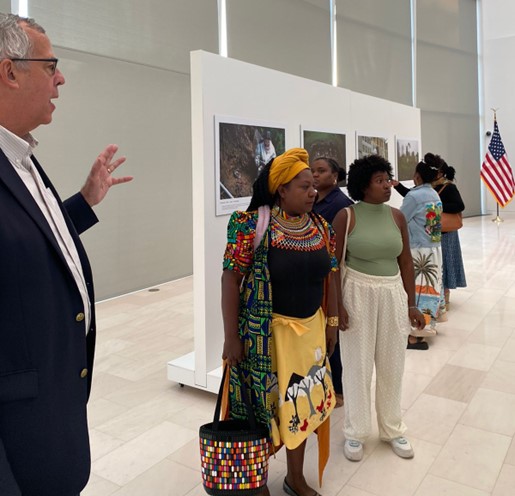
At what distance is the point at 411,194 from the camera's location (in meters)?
5.38

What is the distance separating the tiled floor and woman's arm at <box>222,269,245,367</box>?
103 cm

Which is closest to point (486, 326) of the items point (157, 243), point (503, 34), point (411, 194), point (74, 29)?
point (411, 194)

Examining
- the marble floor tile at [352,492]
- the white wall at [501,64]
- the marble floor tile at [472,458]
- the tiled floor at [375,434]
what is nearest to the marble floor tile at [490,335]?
the tiled floor at [375,434]

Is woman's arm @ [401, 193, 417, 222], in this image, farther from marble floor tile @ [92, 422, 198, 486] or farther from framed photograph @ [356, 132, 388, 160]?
marble floor tile @ [92, 422, 198, 486]

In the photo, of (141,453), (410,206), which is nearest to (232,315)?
(141,453)

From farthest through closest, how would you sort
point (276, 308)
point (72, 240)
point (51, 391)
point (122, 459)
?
1. point (122, 459)
2. point (276, 308)
3. point (72, 240)
4. point (51, 391)

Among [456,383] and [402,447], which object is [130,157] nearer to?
[456,383]

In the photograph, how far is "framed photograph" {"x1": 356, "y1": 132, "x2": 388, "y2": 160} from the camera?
22.9 feet

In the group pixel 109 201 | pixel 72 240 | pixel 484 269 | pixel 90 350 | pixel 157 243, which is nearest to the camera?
pixel 72 240

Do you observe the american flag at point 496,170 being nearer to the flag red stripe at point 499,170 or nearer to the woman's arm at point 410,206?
the flag red stripe at point 499,170

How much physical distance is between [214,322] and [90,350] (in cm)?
273

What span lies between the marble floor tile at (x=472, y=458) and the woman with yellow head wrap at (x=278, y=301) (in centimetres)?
112

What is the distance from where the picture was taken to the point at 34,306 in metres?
1.28

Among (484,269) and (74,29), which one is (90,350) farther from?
(484,269)
